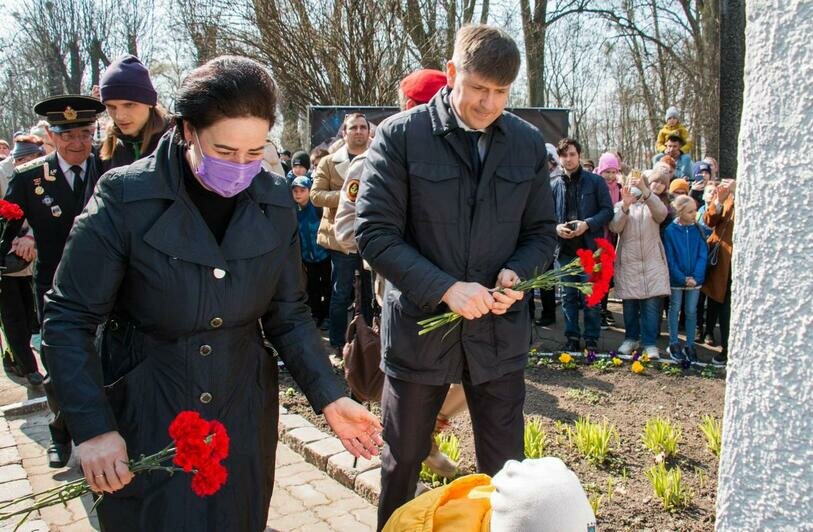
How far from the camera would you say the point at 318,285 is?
8086 mm

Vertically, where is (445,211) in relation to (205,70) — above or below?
below

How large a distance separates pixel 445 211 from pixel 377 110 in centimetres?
843

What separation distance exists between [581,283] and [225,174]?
1532 millimetres

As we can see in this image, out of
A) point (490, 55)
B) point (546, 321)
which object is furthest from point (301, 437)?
point (546, 321)

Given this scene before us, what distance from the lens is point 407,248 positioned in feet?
8.60

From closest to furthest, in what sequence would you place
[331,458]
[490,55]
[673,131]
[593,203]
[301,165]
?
[490,55] < [331,458] < [593,203] < [301,165] < [673,131]

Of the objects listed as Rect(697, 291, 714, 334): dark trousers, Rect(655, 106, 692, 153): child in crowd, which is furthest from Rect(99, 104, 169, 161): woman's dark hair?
Rect(655, 106, 692, 153): child in crowd

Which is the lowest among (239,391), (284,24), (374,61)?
(239,391)

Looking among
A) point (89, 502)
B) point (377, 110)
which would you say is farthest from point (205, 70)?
point (377, 110)

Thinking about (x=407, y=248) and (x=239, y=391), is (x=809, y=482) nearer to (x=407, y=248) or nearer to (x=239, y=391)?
(x=239, y=391)

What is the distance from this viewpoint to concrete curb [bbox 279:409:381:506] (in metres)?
3.87

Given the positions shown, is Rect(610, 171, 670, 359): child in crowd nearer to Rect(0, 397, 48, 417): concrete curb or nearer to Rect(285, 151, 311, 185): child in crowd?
Rect(0, 397, 48, 417): concrete curb

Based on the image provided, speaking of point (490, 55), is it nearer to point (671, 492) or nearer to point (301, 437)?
point (671, 492)

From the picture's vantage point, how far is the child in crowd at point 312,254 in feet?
25.4
